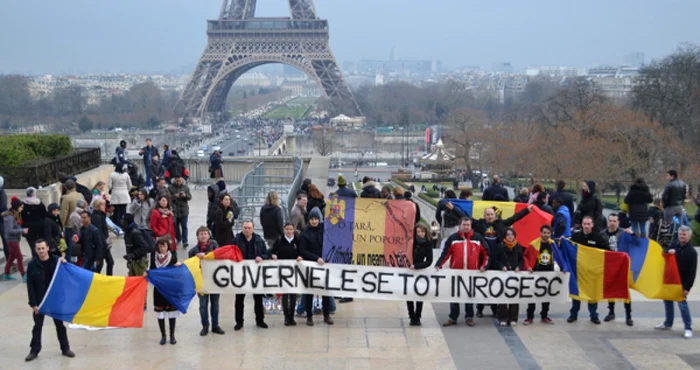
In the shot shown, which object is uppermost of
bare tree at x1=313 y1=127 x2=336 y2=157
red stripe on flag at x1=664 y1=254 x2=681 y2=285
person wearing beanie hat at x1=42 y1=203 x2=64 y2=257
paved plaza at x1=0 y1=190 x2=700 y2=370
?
person wearing beanie hat at x1=42 y1=203 x2=64 y2=257

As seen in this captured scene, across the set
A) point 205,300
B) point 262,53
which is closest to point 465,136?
point 262,53

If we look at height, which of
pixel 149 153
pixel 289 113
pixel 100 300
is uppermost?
pixel 149 153

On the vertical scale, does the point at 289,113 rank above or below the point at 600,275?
below

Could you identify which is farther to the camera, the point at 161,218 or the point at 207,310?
the point at 161,218

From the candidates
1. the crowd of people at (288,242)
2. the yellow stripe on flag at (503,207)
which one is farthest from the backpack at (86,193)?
the yellow stripe on flag at (503,207)

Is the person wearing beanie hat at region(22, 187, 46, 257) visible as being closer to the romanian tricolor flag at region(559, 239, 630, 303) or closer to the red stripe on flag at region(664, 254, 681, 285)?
the romanian tricolor flag at region(559, 239, 630, 303)

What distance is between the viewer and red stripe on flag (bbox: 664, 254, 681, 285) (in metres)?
10.7

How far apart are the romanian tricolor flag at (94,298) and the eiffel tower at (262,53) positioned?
9378 cm

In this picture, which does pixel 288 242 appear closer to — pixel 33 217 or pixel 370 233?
pixel 370 233

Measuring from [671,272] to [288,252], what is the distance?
431 cm

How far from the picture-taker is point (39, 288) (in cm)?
979

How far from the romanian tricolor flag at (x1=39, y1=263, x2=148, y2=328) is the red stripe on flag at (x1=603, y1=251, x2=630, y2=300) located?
5233 millimetres

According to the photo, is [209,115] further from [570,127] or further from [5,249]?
[5,249]

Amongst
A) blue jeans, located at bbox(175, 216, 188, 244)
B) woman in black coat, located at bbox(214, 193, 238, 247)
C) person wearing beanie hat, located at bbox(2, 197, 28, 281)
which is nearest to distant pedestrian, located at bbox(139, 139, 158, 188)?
blue jeans, located at bbox(175, 216, 188, 244)
